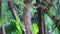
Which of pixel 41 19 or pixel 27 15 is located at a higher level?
pixel 27 15

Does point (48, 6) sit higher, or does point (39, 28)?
point (48, 6)

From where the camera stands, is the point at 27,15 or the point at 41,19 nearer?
the point at 27,15


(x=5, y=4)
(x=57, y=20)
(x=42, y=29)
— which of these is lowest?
(x=42, y=29)

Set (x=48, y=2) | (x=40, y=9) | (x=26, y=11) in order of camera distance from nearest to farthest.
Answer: (x=26, y=11) < (x=48, y=2) < (x=40, y=9)

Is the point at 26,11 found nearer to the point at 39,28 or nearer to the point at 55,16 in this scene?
the point at 55,16

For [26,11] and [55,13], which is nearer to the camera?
[26,11]

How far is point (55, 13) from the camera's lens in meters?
1.30

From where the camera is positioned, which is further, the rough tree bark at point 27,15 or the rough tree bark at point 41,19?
the rough tree bark at point 41,19

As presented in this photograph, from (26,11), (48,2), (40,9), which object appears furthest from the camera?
(40,9)

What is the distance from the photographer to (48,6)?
1220mm

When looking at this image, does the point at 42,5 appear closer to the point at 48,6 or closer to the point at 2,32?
the point at 48,6

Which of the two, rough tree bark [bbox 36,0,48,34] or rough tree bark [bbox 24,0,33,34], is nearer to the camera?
rough tree bark [bbox 24,0,33,34]

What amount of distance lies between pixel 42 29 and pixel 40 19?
0.08m

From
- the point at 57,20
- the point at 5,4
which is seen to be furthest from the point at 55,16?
the point at 5,4
